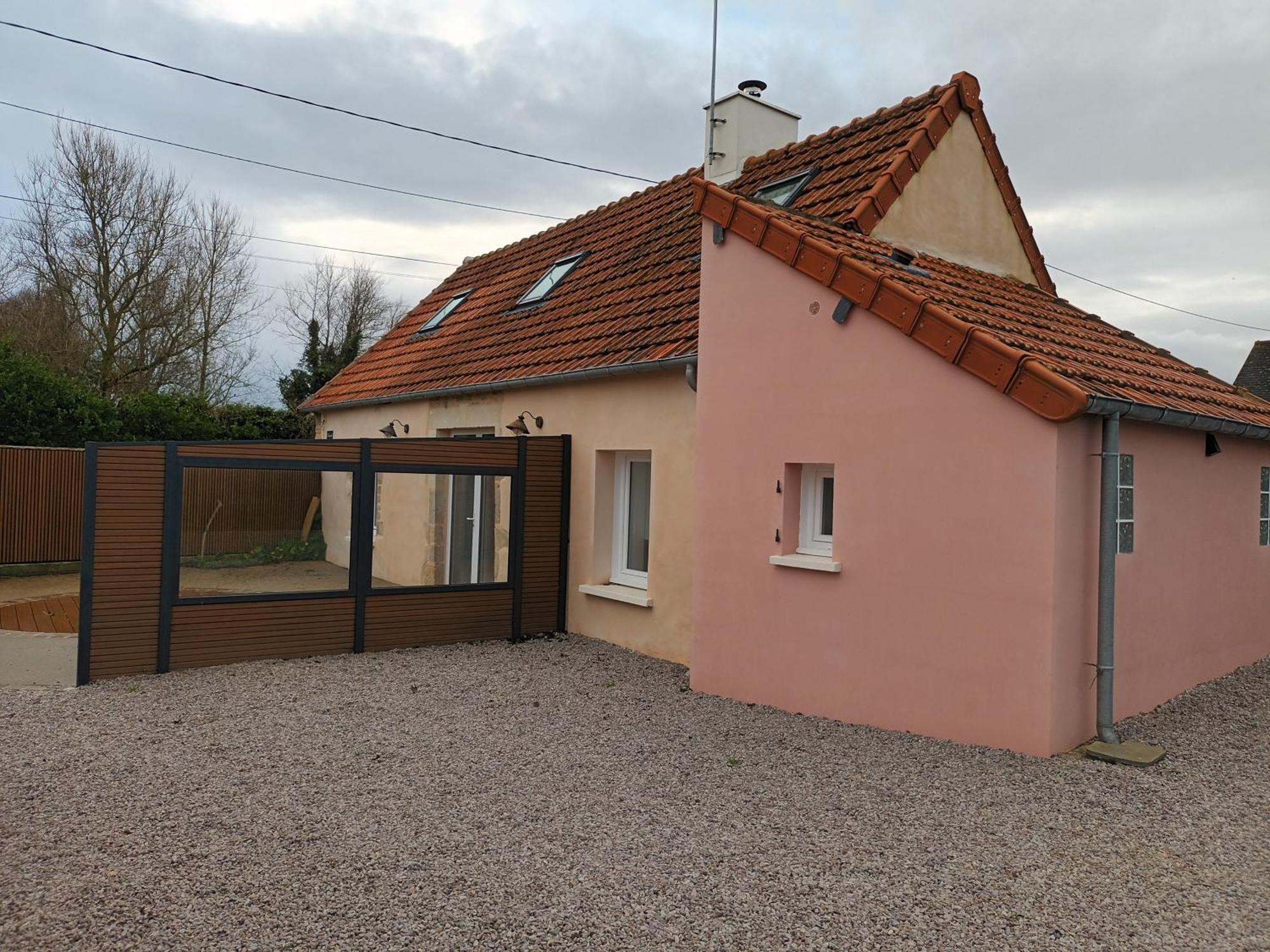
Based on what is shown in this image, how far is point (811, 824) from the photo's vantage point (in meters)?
4.45

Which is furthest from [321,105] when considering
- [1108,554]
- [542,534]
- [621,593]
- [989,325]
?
[1108,554]

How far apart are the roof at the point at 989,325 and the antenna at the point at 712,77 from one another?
14.2 feet

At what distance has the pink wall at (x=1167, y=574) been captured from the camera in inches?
210

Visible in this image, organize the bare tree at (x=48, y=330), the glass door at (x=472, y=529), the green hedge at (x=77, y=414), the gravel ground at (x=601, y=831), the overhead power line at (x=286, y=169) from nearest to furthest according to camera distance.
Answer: the gravel ground at (x=601, y=831), the glass door at (x=472, y=529), the overhead power line at (x=286, y=169), the green hedge at (x=77, y=414), the bare tree at (x=48, y=330)

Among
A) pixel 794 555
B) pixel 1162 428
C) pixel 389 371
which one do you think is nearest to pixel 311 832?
pixel 794 555

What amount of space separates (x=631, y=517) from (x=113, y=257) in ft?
55.7

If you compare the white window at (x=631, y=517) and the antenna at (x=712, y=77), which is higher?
the antenna at (x=712, y=77)

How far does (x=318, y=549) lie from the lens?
862 cm

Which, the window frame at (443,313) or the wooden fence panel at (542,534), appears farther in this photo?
the window frame at (443,313)

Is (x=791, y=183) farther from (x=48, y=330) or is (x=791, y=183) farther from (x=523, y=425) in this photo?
(x=48, y=330)

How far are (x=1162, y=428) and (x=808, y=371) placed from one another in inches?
101

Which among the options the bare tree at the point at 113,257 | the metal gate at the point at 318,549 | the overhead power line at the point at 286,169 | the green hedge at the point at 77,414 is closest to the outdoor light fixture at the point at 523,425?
the metal gate at the point at 318,549

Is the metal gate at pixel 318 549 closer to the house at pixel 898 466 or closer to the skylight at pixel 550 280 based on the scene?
the house at pixel 898 466

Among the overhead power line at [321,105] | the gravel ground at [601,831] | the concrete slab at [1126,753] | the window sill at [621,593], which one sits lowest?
the gravel ground at [601,831]
